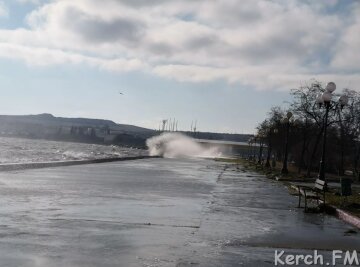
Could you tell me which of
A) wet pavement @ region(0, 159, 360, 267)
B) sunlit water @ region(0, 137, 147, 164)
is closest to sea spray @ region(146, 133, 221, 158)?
sunlit water @ region(0, 137, 147, 164)

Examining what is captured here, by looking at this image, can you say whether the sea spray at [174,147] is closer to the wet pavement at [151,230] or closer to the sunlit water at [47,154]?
the sunlit water at [47,154]

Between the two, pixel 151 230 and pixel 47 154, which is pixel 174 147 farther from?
pixel 151 230

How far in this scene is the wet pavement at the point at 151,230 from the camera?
865 centimetres

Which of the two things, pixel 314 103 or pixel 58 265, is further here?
A: pixel 314 103

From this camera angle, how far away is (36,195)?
17.0 m

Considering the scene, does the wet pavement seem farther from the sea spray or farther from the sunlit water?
the sea spray

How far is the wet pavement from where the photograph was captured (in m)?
8.65

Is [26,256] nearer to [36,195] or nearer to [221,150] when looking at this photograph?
[36,195]

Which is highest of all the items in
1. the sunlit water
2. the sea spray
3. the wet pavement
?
the sea spray

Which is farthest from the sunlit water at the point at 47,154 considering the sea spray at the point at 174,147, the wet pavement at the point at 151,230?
the wet pavement at the point at 151,230

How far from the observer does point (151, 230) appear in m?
11.2

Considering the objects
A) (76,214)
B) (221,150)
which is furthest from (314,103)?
(221,150)

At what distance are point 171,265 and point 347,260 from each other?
Answer: 9.76 feet

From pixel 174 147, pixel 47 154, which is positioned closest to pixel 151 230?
pixel 47 154
